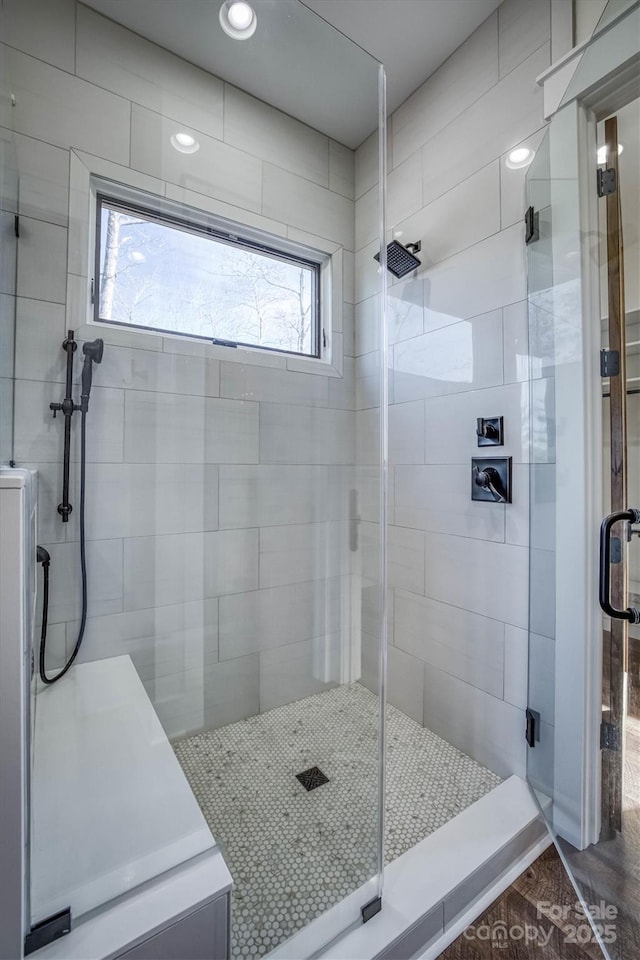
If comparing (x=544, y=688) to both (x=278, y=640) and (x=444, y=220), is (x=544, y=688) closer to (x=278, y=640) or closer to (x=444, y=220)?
(x=278, y=640)

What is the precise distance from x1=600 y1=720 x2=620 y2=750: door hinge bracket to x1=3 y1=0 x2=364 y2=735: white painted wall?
0.87 m

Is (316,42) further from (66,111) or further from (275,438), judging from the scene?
(275,438)

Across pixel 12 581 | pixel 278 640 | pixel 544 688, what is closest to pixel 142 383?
pixel 12 581

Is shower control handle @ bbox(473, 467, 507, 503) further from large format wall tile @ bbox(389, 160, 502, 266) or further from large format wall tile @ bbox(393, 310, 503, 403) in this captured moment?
large format wall tile @ bbox(389, 160, 502, 266)

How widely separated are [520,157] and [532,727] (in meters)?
2.00

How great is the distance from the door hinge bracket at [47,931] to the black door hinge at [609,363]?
1.79 m

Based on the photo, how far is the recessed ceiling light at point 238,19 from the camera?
4.68 ft

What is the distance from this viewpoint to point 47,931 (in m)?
0.72

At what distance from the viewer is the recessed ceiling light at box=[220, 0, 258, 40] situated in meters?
1.43

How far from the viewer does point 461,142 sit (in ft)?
5.39

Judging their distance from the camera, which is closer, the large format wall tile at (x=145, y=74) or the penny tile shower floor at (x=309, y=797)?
the penny tile shower floor at (x=309, y=797)

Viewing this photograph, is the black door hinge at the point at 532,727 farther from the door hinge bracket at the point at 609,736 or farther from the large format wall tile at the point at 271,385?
the large format wall tile at the point at 271,385

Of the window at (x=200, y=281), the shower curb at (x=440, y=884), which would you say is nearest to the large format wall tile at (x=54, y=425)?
the window at (x=200, y=281)

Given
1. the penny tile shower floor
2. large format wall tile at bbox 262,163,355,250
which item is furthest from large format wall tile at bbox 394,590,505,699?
large format wall tile at bbox 262,163,355,250
